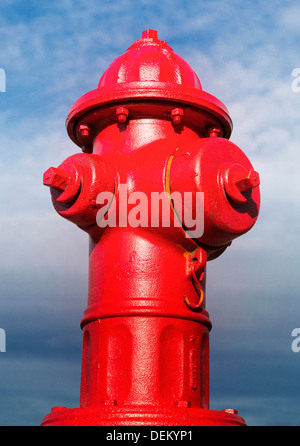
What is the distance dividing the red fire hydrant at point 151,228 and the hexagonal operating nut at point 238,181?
13mm

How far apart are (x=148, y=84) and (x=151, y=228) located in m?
1.66

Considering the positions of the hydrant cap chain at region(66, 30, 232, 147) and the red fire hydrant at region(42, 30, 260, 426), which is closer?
the red fire hydrant at region(42, 30, 260, 426)

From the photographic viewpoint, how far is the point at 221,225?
773 cm

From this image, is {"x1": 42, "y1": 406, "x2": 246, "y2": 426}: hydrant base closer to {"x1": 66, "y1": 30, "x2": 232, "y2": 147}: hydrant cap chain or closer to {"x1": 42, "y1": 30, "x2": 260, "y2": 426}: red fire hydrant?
{"x1": 42, "y1": 30, "x2": 260, "y2": 426}: red fire hydrant

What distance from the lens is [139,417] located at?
7.01 metres

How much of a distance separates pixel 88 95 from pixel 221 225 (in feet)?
7.38

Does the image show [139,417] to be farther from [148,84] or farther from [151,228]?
[148,84]

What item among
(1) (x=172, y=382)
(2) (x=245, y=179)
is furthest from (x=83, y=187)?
(1) (x=172, y=382)

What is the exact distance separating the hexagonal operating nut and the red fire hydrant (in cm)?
1

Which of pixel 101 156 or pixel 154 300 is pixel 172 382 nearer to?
pixel 154 300

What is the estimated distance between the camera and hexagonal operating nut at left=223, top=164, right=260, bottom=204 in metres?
7.66

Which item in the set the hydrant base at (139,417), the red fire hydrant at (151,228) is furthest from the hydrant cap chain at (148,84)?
the hydrant base at (139,417)

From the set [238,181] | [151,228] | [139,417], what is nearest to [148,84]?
[238,181]

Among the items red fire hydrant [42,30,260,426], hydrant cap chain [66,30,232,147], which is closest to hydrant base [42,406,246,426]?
red fire hydrant [42,30,260,426]
